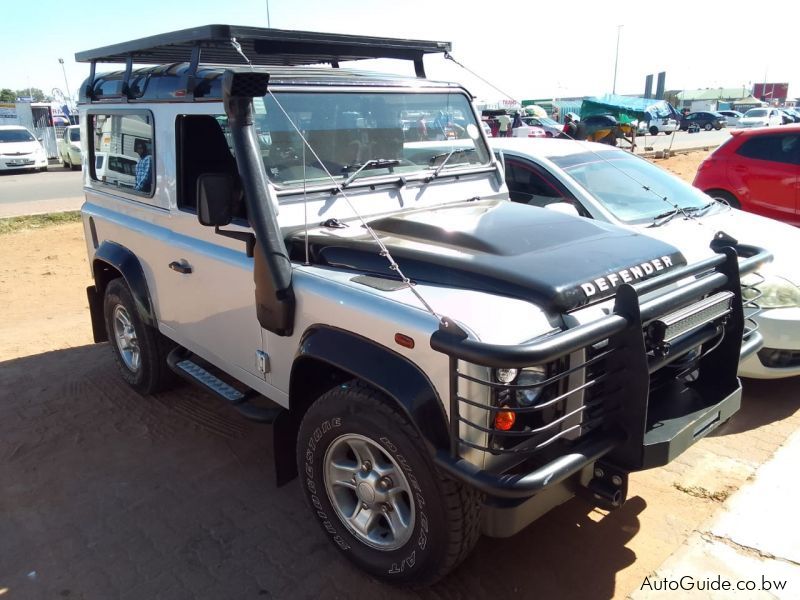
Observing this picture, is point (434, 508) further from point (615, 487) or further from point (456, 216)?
point (456, 216)

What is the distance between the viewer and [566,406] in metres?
2.41

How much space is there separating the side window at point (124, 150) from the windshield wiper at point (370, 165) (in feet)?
4.38

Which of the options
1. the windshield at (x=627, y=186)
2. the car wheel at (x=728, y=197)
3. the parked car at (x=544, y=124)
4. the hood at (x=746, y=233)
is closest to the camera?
the hood at (x=746, y=233)

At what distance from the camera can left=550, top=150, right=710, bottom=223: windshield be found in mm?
5355

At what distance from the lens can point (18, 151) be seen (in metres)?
20.8

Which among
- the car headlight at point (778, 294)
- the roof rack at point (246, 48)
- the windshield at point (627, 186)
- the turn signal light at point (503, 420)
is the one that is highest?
the roof rack at point (246, 48)

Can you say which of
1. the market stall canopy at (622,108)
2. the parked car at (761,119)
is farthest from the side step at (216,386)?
the parked car at (761,119)

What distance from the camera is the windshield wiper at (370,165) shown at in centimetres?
347

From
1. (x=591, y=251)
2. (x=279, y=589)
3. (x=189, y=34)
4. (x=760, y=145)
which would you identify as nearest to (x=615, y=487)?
(x=591, y=251)

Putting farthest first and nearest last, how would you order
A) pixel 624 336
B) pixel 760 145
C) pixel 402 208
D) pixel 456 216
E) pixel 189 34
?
pixel 760 145, pixel 402 208, pixel 456 216, pixel 189 34, pixel 624 336

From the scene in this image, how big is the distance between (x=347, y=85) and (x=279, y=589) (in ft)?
8.58

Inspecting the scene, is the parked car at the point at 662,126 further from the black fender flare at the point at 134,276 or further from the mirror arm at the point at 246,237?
the mirror arm at the point at 246,237

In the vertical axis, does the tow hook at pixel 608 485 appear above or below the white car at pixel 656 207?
below

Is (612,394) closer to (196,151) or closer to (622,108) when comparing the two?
(196,151)
